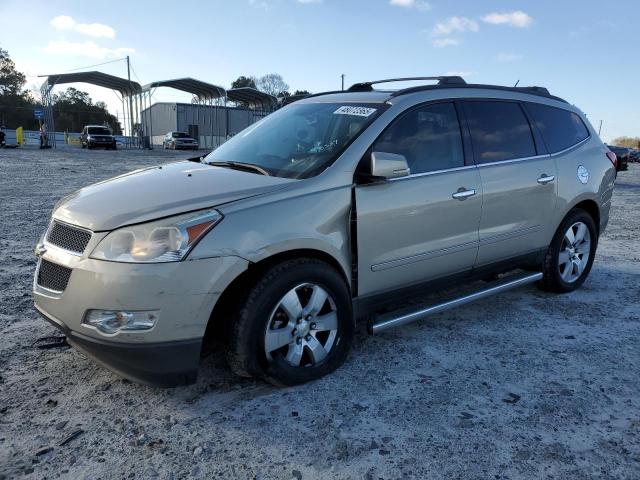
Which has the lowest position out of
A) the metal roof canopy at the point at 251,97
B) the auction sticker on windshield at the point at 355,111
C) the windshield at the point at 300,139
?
the windshield at the point at 300,139

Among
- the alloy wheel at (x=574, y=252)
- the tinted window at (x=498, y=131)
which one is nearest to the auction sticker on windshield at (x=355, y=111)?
the tinted window at (x=498, y=131)

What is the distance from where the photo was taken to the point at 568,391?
9.84 ft

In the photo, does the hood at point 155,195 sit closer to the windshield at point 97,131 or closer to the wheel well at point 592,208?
the wheel well at point 592,208

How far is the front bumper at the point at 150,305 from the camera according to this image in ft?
8.04

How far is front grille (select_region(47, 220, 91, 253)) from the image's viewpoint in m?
2.63

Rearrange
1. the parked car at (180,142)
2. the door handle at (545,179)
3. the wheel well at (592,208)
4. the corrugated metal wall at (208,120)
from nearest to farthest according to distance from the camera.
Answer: the door handle at (545,179), the wheel well at (592,208), the parked car at (180,142), the corrugated metal wall at (208,120)

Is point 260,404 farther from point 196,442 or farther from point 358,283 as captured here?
point 358,283

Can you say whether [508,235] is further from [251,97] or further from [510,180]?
[251,97]

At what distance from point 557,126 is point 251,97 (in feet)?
130

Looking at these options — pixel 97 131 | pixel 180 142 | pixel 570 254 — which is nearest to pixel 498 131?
pixel 570 254

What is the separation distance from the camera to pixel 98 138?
35.5 m

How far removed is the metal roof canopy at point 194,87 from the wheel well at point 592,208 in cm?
3404

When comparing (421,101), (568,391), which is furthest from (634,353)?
(421,101)

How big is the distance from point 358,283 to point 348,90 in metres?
1.78
